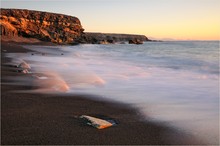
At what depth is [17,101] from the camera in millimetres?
4801

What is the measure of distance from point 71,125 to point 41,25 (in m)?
58.3

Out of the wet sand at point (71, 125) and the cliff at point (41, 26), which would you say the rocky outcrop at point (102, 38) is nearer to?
the cliff at point (41, 26)

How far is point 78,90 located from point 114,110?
6.22 feet

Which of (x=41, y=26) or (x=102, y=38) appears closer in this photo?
(x=41, y=26)

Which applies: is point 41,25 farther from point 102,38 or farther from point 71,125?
point 71,125

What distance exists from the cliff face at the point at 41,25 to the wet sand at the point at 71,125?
4066 centimetres

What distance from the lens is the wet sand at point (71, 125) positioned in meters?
3.15

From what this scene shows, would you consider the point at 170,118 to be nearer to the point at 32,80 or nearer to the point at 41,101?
the point at 41,101

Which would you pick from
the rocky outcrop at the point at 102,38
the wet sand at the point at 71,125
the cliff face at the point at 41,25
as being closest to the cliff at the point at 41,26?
the cliff face at the point at 41,25

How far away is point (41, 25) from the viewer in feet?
Answer: 193

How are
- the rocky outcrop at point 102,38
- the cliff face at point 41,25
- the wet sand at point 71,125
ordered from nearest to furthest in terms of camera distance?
the wet sand at point 71,125, the cliff face at point 41,25, the rocky outcrop at point 102,38

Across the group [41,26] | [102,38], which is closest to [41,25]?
[41,26]

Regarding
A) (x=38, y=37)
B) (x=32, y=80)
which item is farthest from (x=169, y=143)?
(x=38, y=37)

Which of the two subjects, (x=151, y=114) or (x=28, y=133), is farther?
(x=151, y=114)
